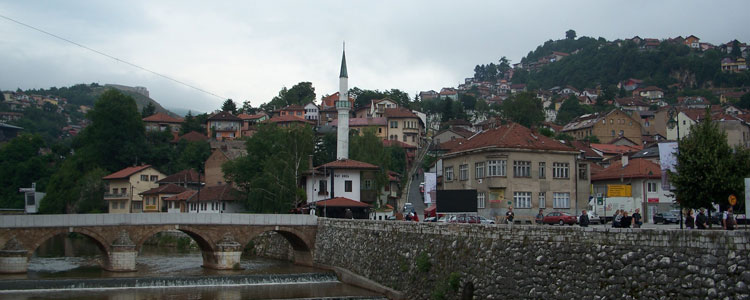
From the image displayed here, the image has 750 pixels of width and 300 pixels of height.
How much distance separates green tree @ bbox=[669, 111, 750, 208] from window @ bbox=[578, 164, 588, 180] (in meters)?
23.9

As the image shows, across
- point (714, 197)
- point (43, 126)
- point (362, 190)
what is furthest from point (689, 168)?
point (43, 126)

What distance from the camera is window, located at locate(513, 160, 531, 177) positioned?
1823 inches

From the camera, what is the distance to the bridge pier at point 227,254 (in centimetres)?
4331

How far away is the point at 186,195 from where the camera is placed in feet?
252

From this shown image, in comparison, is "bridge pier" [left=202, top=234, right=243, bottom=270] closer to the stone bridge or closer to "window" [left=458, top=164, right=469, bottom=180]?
the stone bridge

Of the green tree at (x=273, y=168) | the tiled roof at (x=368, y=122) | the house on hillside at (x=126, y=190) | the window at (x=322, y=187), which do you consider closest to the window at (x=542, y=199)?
the window at (x=322, y=187)

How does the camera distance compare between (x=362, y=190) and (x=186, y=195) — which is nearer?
(x=362, y=190)

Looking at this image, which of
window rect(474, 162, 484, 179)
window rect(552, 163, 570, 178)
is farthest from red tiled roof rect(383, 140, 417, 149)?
window rect(552, 163, 570, 178)

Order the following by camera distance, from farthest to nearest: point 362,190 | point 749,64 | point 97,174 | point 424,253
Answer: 1. point 749,64
2. point 97,174
3. point 362,190
4. point 424,253

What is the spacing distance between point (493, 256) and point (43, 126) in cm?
19050

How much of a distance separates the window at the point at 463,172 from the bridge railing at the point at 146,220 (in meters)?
10.9

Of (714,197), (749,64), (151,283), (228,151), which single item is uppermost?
(749,64)

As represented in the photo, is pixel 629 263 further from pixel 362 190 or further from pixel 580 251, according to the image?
pixel 362 190

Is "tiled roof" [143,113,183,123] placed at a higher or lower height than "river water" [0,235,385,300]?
higher
